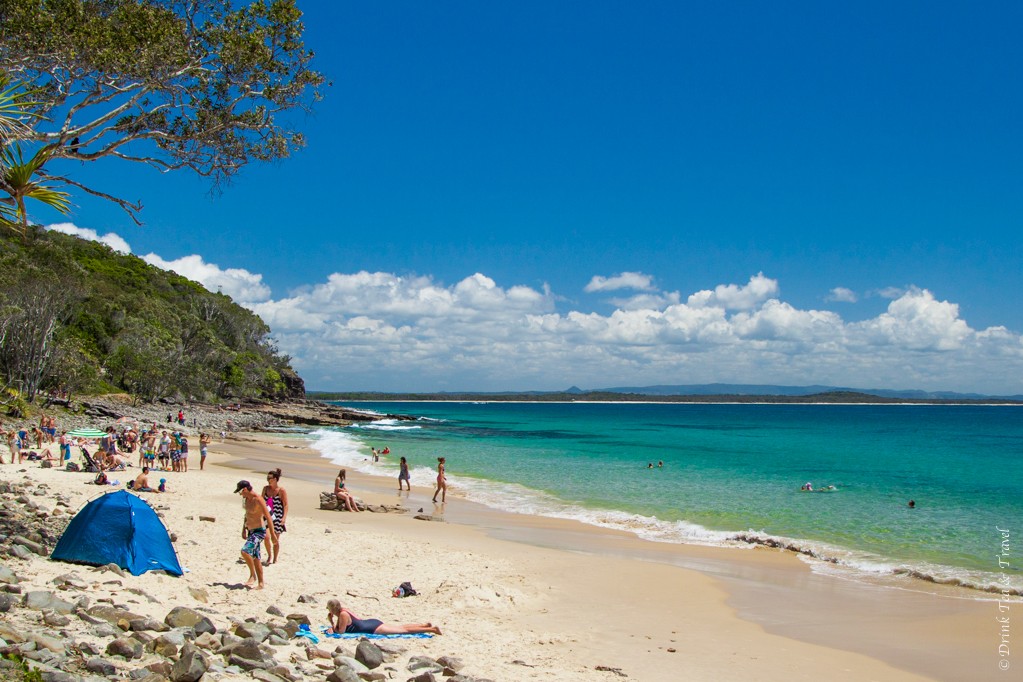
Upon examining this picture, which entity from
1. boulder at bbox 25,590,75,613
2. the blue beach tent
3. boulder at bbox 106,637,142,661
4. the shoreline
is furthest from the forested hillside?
the shoreline

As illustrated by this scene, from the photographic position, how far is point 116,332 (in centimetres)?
5425

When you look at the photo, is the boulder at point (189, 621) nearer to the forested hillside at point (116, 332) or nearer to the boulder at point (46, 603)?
the boulder at point (46, 603)

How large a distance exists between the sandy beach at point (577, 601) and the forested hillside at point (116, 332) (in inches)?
282

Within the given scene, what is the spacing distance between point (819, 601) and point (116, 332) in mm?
56679

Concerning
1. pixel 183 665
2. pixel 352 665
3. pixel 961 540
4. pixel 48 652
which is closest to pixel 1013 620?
pixel 961 540

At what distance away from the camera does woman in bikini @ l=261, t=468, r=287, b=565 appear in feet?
36.3

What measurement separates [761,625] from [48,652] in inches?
353

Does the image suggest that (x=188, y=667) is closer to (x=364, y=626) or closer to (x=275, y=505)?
(x=364, y=626)

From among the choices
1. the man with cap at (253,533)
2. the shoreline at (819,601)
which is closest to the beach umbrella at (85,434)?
the shoreline at (819,601)

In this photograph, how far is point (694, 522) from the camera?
757 inches

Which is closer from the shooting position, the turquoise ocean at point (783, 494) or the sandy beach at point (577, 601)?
the sandy beach at point (577, 601)

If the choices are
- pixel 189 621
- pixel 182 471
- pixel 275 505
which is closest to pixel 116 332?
pixel 182 471

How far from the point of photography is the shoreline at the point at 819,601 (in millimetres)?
9273

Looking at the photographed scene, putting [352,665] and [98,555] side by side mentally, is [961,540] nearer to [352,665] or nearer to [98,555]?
[352,665]
